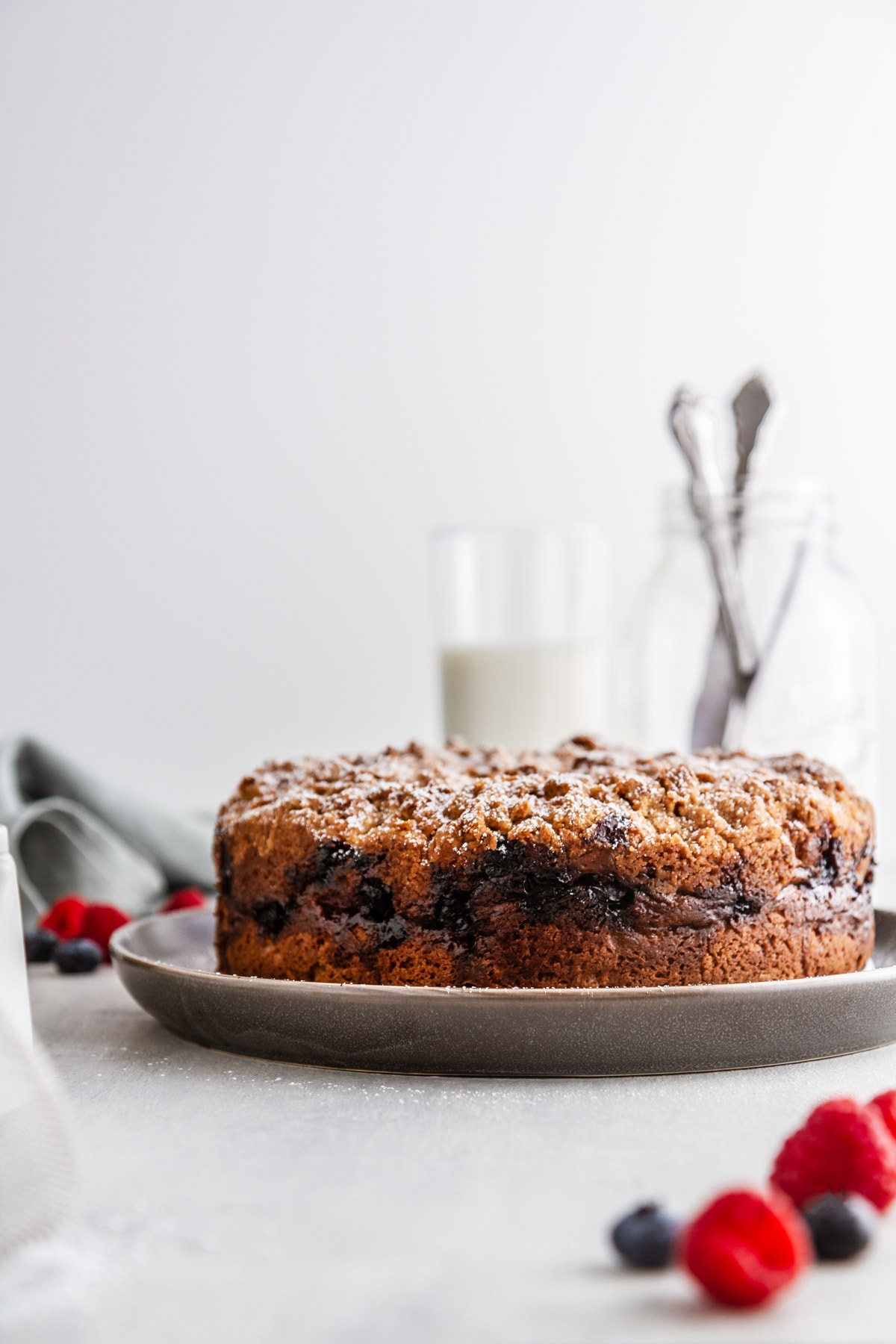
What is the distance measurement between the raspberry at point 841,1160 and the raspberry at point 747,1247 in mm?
135

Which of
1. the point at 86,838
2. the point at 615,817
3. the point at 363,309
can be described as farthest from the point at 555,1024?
the point at 363,309

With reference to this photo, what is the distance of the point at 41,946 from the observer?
75.7 inches

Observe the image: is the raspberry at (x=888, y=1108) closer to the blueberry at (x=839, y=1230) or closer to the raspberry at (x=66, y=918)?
the blueberry at (x=839, y=1230)

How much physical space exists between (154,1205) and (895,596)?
315 cm

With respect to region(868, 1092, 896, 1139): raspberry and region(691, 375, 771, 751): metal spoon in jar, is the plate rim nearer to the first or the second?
region(868, 1092, 896, 1139): raspberry

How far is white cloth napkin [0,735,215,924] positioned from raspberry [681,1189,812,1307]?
5.06 feet

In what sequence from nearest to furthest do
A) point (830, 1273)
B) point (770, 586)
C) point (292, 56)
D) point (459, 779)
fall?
point (830, 1273)
point (459, 779)
point (770, 586)
point (292, 56)

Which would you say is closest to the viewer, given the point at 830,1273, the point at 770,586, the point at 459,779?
the point at 830,1273

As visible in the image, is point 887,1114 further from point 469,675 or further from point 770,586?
point 469,675

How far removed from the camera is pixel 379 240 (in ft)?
12.0

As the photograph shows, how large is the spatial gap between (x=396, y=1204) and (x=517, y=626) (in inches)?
70.5

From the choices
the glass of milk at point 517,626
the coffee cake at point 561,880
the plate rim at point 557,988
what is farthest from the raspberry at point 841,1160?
the glass of milk at point 517,626

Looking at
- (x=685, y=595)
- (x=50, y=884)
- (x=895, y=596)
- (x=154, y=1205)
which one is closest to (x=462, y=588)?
(x=685, y=595)

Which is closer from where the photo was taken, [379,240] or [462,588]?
[462,588]
